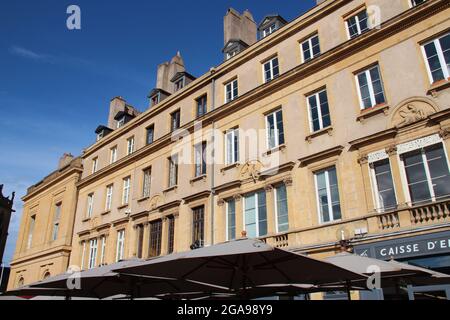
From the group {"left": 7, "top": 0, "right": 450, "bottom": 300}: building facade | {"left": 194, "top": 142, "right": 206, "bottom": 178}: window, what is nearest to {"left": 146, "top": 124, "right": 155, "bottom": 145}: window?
{"left": 7, "top": 0, "right": 450, "bottom": 300}: building facade

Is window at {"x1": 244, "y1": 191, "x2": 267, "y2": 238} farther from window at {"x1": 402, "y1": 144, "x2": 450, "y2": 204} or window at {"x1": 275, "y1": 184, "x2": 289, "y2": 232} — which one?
window at {"x1": 402, "y1": 144, "x2": 450, "y2": 204}

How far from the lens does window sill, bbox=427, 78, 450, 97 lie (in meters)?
11.9

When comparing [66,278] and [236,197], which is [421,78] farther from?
[66,278]

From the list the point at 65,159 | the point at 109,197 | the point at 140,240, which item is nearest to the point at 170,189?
the point at 140,240

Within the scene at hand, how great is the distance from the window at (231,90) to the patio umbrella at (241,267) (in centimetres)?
1326

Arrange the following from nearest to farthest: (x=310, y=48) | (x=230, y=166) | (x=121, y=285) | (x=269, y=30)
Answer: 1. (x=121, y=285)
2. (x=310, y=48)
3. (x=230, y=166)
4. (x=269, y=30)

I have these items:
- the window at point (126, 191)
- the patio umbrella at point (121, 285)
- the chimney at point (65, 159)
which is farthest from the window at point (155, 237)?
the chimney at point (65, 159)

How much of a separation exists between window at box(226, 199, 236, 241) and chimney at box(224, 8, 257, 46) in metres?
9.87

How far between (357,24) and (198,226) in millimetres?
11079

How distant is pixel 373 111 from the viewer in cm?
1335

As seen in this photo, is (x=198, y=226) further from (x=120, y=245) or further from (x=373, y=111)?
(x=373, y=111)

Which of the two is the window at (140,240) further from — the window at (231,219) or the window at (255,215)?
the window at (255,215)

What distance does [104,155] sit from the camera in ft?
91.2

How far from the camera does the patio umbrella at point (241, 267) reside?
5.66 metres
